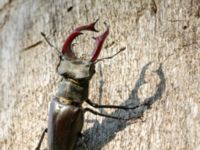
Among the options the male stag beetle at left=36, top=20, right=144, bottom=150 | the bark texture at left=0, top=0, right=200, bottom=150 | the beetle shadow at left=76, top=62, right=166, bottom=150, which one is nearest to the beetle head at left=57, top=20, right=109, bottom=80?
the male stag beetle at left=36, top=20, right=144, bottom=150

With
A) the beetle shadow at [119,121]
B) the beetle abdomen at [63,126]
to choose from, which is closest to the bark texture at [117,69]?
the beetle shadow at [119,121]

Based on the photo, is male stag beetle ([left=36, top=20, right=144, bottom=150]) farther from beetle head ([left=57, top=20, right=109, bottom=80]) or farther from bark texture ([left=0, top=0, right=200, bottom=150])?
bark texture ([left=0, top=0, right=200, bottom=150])

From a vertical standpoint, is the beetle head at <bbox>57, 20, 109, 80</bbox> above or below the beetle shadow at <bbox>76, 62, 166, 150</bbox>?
above

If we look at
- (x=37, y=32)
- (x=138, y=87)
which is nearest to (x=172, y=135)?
(x=138, y=87)

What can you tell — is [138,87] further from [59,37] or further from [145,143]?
[59,37]

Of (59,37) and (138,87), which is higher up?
(59,37)

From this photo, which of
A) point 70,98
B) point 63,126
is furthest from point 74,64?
point 63,126
